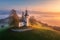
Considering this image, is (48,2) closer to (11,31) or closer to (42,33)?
(42,33)

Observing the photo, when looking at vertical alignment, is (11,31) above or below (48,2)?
below

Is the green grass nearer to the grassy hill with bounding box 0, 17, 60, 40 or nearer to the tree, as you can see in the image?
the grassy hill with bounding box 0, 17, 60, 40

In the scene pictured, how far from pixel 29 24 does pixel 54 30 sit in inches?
15.4

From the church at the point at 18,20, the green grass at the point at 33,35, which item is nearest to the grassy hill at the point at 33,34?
the green grass at the point at 33,35

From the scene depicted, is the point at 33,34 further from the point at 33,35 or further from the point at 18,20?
the point at 18,20

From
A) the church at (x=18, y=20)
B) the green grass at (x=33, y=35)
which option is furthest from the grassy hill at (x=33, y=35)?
the church at (x=18, y=20)

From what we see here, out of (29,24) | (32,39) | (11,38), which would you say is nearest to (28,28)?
(29,24)

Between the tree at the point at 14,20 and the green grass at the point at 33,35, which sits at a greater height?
the tree at the point at 14,20

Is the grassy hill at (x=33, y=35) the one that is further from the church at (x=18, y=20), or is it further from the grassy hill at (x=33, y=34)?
the church at (x=18, y=20)

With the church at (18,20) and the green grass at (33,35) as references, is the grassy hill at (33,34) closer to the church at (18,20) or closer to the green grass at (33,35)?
the green grass at (33,35)

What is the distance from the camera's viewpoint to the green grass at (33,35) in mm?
1740

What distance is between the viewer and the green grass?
1.74 metres

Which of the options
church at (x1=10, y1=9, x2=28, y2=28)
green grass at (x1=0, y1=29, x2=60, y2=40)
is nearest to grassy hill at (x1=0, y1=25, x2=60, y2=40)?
green grass at (x1=0, y1=29, x2=60, y2=40)

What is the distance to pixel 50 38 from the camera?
175 cm
